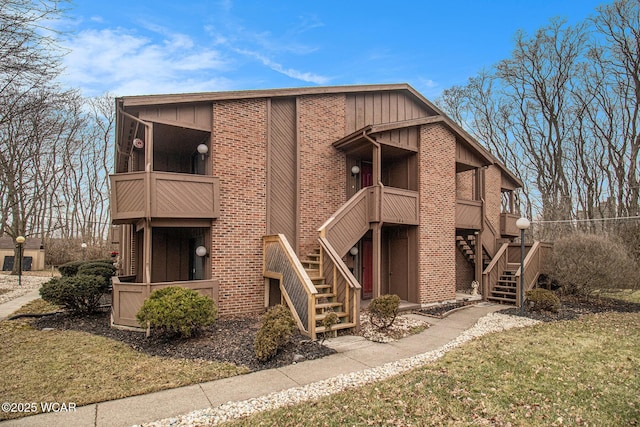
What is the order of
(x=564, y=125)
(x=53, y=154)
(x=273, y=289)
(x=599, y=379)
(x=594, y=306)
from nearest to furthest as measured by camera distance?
(x=599, y=379) → (x=273, y=289) → (x=594, y=306) → (x=564, y=125) → (x=53, y=154)

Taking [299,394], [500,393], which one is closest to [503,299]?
[500,393]

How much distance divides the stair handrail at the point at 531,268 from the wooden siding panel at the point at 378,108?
6.52 m

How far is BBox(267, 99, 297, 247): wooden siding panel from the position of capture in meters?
10.7

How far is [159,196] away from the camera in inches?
341

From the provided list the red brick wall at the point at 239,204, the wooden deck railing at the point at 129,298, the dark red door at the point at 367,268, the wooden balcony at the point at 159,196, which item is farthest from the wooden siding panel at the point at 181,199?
the dark red door at the point at 367,268

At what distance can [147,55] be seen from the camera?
1065cm

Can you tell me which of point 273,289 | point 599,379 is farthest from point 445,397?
point 273,289

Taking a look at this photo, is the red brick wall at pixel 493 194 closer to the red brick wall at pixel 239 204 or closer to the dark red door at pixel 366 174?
the dark red door at pixel 366 174

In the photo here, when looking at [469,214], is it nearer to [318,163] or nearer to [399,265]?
[399,265]

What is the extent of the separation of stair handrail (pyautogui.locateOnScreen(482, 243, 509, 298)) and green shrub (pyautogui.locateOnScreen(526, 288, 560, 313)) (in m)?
1.98

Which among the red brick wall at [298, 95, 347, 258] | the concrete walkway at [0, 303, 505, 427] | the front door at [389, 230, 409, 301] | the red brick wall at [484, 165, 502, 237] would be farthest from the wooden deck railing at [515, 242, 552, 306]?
the red brick wall at [298, 95, 347, 258]

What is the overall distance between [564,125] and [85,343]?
31036mm

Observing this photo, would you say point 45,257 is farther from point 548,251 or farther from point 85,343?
point 548,251

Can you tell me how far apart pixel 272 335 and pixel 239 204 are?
4624mm
